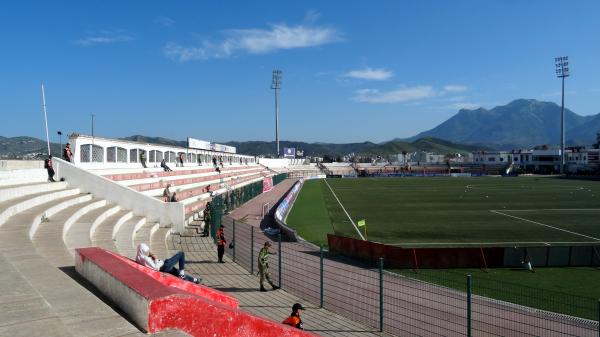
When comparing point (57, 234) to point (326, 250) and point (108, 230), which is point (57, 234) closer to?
point (108, 230)

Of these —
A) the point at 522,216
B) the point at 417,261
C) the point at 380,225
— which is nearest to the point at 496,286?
the point at 417,261

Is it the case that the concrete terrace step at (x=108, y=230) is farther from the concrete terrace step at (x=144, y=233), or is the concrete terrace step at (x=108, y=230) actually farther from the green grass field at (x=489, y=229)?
the green grass field at (x=489, y=229)

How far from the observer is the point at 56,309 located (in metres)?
5.07

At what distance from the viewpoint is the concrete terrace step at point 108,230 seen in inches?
451

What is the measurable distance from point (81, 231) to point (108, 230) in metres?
1.65

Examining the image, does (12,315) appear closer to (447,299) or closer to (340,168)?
(447,299)

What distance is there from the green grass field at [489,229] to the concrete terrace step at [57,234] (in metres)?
9.10

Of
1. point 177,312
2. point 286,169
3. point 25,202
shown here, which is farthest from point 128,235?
point 286,169

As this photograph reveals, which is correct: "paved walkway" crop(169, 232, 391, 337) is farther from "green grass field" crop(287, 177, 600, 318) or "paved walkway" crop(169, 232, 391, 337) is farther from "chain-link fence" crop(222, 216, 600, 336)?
"green grass field" crop(287, 177, 600, 318)

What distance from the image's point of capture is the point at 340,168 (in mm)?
127000

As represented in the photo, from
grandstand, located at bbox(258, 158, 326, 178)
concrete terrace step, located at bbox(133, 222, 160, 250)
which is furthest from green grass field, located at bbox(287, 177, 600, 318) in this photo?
grandstand, located at bbox(258, 158, 326, 178)

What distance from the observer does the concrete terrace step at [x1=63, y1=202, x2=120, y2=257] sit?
33.8ft

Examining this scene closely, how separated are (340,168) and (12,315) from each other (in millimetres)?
123101

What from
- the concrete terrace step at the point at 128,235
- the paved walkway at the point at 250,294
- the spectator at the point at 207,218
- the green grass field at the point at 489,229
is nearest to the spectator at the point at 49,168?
the concrete terrace step at the point at 128,235
